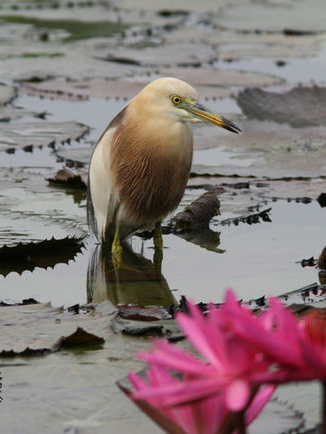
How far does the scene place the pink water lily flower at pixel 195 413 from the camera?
0.96 m

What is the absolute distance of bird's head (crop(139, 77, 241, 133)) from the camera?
155 inches

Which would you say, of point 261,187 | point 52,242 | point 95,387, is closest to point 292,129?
point 261,187

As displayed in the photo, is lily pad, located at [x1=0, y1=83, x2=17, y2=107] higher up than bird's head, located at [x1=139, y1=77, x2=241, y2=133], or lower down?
lower down

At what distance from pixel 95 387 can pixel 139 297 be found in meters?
1.28

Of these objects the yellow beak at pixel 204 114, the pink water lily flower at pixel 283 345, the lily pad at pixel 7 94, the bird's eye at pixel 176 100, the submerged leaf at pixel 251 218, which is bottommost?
the submerged leaf at pixel 251 218

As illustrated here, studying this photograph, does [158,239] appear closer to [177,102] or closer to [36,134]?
[177,102]

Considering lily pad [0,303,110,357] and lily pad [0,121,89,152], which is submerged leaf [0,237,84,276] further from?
lily pad [0,121,89,152]

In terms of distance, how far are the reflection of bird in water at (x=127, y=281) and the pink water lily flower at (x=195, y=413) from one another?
2.24m

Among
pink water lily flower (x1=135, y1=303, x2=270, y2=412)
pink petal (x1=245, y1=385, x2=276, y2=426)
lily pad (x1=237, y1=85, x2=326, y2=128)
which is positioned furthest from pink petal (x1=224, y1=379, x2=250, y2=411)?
lily pad (x1=237, y1=85, x2=326, y2=128)

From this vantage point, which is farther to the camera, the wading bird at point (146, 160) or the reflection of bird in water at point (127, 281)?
the wading bird at point (146, 160)

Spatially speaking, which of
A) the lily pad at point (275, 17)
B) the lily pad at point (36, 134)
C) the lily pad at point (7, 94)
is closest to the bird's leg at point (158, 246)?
the lily pad at point (36, 134)

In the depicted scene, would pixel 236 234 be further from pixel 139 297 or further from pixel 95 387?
pixel 95 387

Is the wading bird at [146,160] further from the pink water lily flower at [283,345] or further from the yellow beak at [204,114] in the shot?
the pink water lily flower at [283,345]

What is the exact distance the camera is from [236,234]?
4105mm
